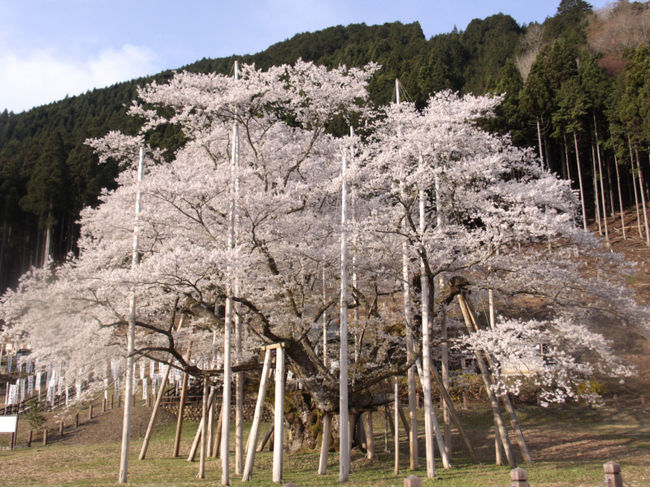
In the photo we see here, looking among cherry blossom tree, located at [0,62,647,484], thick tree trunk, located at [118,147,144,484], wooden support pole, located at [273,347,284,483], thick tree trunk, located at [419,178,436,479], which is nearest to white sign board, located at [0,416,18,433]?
Result: cherry blossom tree, located at [0,62,647,484]

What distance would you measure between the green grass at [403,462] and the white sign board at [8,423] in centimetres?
70

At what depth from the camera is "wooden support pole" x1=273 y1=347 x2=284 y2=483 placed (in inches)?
408

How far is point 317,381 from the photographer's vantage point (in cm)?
1293

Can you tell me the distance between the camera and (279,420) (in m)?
10.7

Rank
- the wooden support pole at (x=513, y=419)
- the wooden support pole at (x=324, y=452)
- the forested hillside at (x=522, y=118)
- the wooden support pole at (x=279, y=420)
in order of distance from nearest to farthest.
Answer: the wooden support pole at (x=279, y=420)
the wooden support pole at (x=513, y=419)
the wooden support pole at (x=324, y=452)
the forested hillside at (x=522, y=118)

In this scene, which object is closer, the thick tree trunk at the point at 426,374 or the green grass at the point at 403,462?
the green grass at the point at 403,462

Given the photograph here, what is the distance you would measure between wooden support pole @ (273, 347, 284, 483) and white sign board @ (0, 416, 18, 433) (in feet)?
34.0

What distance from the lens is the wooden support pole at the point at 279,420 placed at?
408 inches

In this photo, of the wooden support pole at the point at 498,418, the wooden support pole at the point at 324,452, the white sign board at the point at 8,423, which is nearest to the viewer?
the wooden support pole at the point at 498,418

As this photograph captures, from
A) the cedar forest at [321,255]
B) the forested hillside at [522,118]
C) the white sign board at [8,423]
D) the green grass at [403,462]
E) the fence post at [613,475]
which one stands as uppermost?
the forested hillside at [522,118]

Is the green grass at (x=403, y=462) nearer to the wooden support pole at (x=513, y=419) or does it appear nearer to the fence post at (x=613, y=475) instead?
the wooden support pole at (x=513, y=419)

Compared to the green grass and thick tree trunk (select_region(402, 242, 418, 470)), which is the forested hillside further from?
thick tree trunk (select_region(402, 242, 418, 470))

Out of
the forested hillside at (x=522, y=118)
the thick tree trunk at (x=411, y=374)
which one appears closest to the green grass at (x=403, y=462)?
the thick tree trunk at (x=411, y=374)

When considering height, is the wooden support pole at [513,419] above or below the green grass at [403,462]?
above
